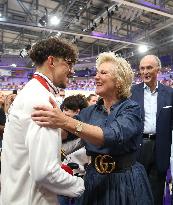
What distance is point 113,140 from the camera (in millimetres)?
1483

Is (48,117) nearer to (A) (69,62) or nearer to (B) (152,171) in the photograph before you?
(A) (69,62)

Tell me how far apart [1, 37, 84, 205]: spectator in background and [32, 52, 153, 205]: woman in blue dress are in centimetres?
13

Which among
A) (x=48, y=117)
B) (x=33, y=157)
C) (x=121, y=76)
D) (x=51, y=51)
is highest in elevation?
(x=51, y=51)

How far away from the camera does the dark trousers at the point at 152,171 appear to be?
2.84m

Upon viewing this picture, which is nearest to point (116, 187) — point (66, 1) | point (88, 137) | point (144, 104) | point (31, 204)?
point (88, 137)

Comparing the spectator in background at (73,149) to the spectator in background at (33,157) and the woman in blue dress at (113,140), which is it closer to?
the woman in blue dress at (113,140)

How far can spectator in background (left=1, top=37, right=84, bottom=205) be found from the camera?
131cm

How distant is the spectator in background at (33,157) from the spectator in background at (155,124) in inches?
57.1

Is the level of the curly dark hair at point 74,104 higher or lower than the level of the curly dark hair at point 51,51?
lower

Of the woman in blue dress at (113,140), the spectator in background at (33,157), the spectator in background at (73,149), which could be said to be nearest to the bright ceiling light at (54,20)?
the spectator in background at (73,149)

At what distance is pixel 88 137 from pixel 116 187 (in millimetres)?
383

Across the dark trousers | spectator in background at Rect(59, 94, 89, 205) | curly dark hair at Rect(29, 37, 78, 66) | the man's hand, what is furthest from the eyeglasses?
the dark trousers

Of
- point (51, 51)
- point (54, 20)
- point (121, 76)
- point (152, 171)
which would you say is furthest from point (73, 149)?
point (54, 20)

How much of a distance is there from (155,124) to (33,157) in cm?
189
